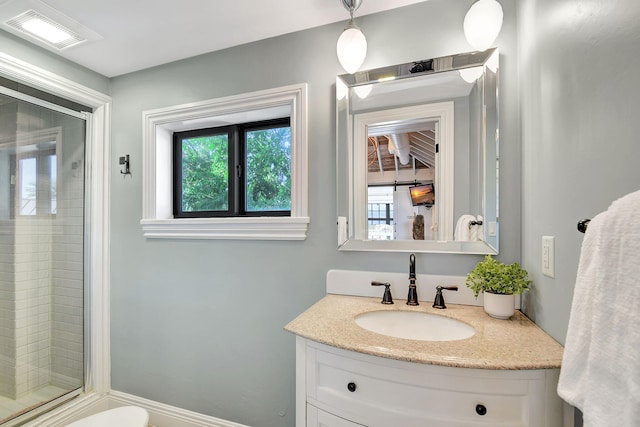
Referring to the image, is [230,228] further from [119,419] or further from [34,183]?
[34,183]

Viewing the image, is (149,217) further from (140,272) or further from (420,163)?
(420,163)

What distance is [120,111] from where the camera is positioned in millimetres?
1986

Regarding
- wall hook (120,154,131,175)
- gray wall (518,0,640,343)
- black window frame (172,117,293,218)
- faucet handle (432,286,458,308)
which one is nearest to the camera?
gray wall (518,0,640,343)

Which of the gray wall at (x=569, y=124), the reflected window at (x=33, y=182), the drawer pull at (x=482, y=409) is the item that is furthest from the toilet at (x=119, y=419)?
the gray wall at (x=569, y=124)

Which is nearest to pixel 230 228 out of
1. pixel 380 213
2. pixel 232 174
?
pixel 232 174

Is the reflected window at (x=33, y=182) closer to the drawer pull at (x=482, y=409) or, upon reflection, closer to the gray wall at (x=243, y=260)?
the gray wall at (x=243, y=260)

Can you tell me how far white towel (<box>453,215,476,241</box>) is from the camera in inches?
50.8

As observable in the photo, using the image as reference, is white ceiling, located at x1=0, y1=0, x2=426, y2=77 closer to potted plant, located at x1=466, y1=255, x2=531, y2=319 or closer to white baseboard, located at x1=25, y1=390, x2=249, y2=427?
potted plant, located at x1=466, y1=255, x2=531, y2=319

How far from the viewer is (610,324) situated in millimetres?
487

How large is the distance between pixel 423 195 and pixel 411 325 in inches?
22.1

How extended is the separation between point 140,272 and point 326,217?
131cm

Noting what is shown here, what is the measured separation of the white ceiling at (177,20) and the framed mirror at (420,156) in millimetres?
332

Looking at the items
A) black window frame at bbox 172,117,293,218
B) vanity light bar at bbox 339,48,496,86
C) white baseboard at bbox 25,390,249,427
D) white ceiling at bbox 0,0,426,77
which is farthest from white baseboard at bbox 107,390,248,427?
white ceiling at bbox 0,0,426,77

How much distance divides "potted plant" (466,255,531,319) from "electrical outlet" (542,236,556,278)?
0.32 feet
